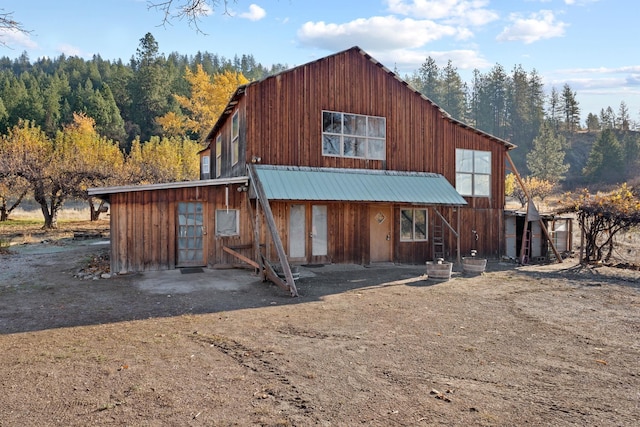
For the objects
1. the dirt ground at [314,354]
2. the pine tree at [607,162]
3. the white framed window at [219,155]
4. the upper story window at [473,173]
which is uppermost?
the pine tree at [607,162]

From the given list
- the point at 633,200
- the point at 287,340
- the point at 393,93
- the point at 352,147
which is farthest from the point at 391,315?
the point at 633,200

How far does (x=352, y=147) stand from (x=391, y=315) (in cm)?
818

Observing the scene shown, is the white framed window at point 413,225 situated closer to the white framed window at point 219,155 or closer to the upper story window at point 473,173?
the upper story window at point 473,173

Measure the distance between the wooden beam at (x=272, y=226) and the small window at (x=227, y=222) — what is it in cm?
122

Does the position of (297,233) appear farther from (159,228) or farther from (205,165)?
(205,165)

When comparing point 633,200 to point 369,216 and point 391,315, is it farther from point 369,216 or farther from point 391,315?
point 391,315

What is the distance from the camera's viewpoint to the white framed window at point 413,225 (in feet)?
50.0

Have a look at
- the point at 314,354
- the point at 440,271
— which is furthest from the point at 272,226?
the point at 314,354

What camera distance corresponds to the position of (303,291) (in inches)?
391

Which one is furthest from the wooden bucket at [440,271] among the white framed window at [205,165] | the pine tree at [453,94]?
the pine tree at [453,94]

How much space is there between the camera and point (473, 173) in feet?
55.1

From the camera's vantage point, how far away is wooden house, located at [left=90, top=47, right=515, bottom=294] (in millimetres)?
12258

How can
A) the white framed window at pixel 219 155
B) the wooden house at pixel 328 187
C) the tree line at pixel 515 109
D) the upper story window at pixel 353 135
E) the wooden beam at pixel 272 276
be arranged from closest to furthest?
1. the wooden beam at pixel 272 276
2. the wooden house at pixel 328 187
3. the upper story window at pixel 353 135
4. the white framed window at pixel 219 155
5. the tree line at pixel 515 109

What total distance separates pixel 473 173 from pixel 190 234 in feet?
37.1
